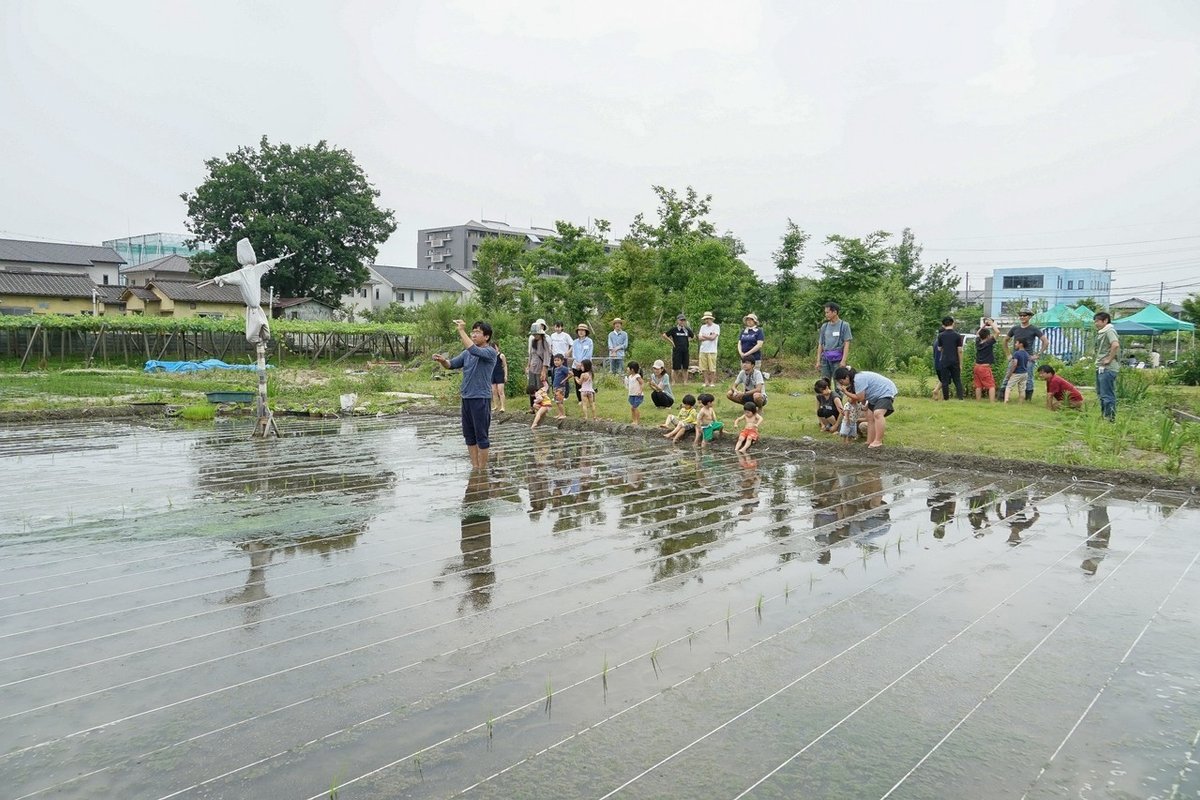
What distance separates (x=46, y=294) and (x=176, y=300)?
5.72 m

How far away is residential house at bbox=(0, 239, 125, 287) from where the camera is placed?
47219mm

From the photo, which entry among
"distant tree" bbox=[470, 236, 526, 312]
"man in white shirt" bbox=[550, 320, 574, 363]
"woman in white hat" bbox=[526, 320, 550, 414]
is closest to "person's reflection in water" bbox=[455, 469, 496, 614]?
"woman in white hat" bbox=[526, 320, 550, 414]

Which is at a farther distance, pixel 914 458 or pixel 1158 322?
pixel 1158 322

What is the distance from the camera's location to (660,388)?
13.2 metres

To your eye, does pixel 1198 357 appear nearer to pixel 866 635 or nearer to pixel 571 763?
pixel 866 635

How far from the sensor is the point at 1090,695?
12.0 ft

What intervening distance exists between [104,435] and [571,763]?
1245cm

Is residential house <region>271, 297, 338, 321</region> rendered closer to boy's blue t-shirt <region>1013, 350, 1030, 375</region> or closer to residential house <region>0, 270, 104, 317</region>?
residential house <region>0, 270, 104, 317</region>

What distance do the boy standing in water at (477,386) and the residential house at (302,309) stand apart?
36.9 metres

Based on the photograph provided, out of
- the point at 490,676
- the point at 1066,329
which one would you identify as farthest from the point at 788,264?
the point at 490,676

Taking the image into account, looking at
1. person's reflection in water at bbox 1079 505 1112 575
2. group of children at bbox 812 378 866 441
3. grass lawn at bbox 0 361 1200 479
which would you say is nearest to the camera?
person's reflection in water at bbox 1079 505 1112 575

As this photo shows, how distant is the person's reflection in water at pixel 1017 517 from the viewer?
6.52m

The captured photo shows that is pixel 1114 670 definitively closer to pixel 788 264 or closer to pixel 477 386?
pixel 477 386

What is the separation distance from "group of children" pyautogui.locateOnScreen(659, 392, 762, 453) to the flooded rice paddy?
10.1 ft
